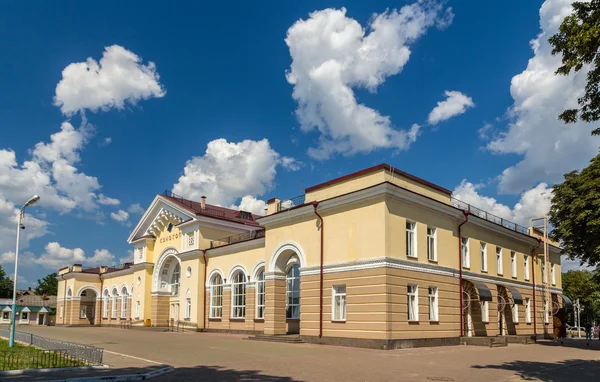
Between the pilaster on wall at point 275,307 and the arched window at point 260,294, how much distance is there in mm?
3299

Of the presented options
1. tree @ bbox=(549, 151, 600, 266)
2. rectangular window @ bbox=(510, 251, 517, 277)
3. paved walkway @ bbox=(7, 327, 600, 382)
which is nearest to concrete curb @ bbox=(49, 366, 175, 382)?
paved walkway @ bbox=(7, 327, 600, 382)

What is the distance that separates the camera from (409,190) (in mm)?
21547

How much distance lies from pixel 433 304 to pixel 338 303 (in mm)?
4417

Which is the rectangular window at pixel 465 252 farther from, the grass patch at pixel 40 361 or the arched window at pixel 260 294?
the grass patch at pixel 40 361

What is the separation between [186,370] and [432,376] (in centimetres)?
621

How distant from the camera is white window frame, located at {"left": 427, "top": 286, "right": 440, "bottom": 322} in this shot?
22.6 metres

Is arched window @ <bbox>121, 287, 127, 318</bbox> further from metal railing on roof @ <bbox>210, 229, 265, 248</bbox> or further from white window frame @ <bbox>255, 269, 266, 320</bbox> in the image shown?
white window frame @ <bbox>255, 269, 266, 320</bbox>

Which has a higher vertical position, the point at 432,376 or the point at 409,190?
the point at 409,190

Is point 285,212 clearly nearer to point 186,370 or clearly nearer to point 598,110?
point 186,370

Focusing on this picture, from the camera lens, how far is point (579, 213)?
23766 millimetres

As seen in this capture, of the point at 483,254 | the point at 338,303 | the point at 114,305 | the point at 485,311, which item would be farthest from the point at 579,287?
the point at 114,305

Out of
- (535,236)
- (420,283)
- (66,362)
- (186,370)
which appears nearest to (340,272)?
(420,283)

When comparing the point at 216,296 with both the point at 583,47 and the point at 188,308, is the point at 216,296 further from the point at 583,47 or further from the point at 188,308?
the point at 583,47

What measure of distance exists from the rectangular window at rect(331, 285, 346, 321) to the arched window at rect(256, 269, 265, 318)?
7768mm
